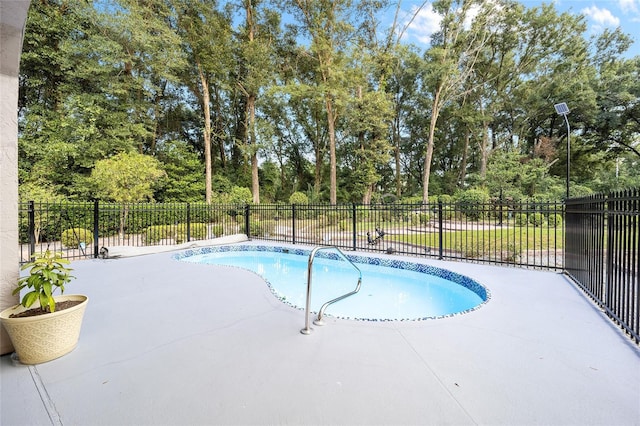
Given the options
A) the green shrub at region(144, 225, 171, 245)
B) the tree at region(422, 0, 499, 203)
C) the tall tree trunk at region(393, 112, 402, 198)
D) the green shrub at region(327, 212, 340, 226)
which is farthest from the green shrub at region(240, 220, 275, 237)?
the tall tree trunk at region(393, 112, 402, 198)

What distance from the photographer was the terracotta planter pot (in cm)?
208

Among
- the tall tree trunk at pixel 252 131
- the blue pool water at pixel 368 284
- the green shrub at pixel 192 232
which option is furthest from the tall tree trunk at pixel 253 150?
the blue pool water at pixel 368 284

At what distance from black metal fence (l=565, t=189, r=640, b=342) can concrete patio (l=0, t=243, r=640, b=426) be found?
224 millimetres

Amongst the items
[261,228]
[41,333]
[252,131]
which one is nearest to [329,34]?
[252,131]

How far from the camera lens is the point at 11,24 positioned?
2.21m

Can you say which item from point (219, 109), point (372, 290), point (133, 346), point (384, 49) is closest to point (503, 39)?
point (384, 49)

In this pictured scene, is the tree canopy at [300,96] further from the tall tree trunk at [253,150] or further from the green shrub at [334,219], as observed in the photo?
the green shrub at [334,219]

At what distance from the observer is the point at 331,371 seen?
79.9 inches

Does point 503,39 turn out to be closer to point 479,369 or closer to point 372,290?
point 372,290

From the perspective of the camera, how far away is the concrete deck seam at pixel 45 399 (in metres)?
1.60

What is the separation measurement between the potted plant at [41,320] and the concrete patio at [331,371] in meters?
0.11

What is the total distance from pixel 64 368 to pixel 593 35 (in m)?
31.6

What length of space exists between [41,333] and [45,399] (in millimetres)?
610

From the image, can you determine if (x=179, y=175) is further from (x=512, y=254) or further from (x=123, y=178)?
(x=512, y=254)
